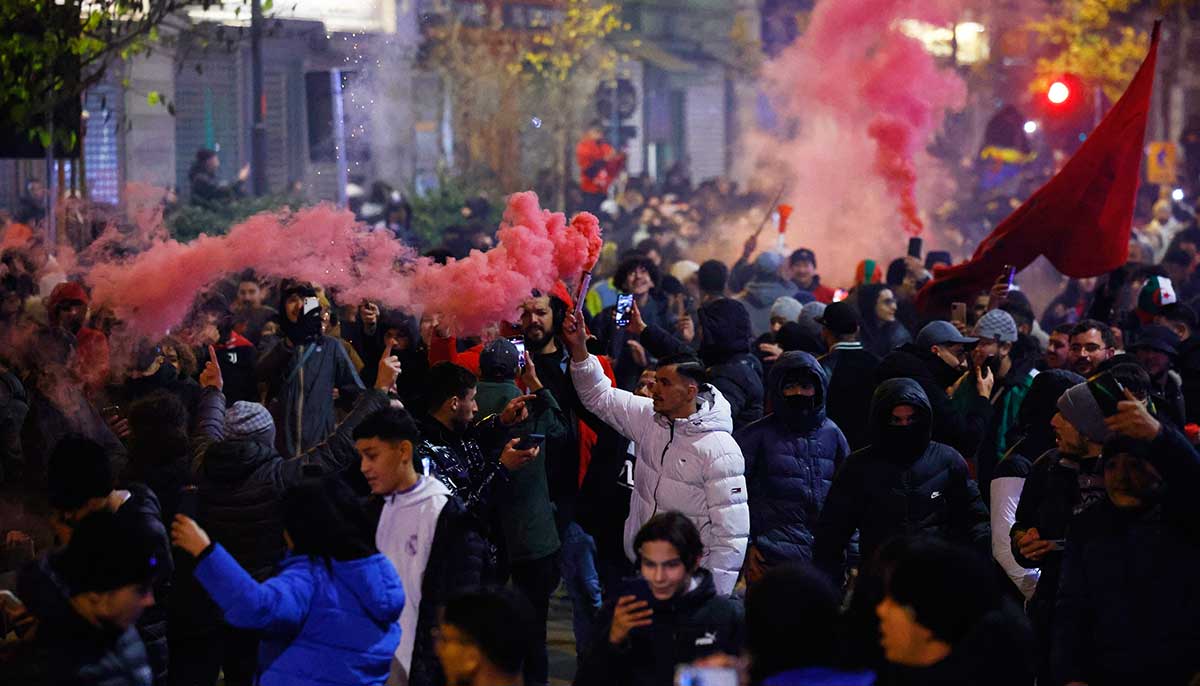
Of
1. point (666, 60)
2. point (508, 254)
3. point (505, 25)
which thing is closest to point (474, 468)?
point (508, 254)

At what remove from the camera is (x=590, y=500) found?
788 cm

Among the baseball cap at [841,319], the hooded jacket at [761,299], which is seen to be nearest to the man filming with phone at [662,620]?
the baseball cap at [841,319]

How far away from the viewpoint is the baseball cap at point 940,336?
9291 millimetres

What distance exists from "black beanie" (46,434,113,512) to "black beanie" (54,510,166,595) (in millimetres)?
1138

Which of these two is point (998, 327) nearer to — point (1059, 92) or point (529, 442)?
point (529, 442)

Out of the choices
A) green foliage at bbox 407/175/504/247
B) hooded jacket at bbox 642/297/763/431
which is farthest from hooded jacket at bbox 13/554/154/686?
green foliage at bbox 407/175/504/247

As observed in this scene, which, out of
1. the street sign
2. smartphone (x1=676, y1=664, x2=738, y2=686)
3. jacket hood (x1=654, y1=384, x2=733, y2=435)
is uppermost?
the street sign

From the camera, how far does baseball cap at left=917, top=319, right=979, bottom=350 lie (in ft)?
30.5

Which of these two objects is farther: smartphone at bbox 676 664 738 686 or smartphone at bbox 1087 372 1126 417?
smartphone at bbox 1087 372 1126 417

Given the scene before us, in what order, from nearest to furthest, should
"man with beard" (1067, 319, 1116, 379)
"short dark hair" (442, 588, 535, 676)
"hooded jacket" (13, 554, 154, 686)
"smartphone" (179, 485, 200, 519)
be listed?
1. "short dark hair" (442, 588, 535, 676)
2. "hooded jacket" (13, 554, 154, 686)
3. "smartphone" (179, 485, 200, 519)
4. "man with beard" (1067, 319, 1116, 379)

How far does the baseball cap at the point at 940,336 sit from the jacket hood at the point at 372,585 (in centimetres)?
500

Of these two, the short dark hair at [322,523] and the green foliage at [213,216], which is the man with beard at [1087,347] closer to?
the short dark hair at [322,523]

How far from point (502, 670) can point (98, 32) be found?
13033mm

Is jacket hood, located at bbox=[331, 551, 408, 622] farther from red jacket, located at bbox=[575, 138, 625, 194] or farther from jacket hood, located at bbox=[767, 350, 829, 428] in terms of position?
red jacket, located at bbox=[575, 138, 625, 194]
